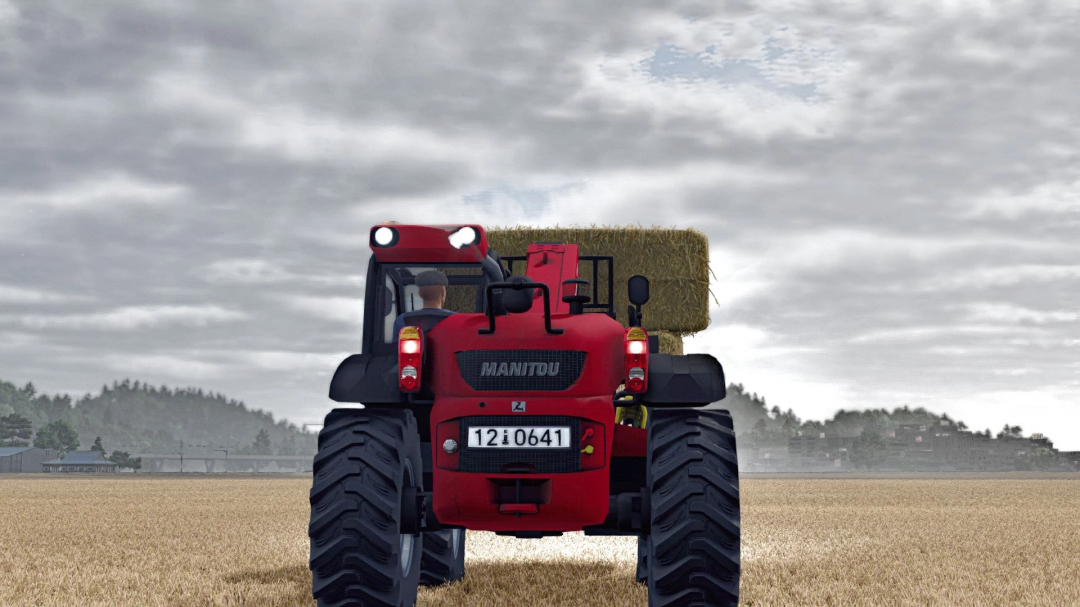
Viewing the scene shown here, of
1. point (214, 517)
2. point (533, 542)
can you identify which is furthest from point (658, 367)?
point (214, 517)

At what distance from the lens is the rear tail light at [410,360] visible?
275 inches

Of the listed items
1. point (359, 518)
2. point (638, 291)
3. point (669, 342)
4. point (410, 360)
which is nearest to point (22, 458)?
point (669, 342)

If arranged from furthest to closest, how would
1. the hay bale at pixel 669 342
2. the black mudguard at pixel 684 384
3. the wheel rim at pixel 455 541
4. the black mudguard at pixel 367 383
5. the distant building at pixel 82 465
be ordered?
the distant building at pixel 82 465 → the hay bale at pixel 669 342 → the wheel rim at pixel 455 541 → the black mudguard at pixel 367 383 → the black mudguard at pixel 684 384

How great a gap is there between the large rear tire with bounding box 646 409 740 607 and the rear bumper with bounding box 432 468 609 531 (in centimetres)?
40

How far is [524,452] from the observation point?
22.3 feet

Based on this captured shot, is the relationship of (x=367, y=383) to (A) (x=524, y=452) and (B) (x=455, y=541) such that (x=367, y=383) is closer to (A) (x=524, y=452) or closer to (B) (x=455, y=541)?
(A) (x=524, y=452)

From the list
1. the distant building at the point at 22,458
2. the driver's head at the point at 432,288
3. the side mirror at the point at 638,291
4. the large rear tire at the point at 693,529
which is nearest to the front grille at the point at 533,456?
the large rear tire at the point at 693,529

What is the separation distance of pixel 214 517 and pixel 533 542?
825 cm

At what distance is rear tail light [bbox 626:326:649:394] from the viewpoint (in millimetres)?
6980

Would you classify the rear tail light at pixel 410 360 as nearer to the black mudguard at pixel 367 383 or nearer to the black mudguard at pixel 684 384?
the black mudguard at pixel 367 383

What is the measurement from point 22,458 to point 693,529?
134745mm

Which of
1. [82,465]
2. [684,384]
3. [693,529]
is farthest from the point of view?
[82,465]

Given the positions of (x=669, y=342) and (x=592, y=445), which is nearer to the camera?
(x=592, y=445)

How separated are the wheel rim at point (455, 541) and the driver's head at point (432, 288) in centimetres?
251
